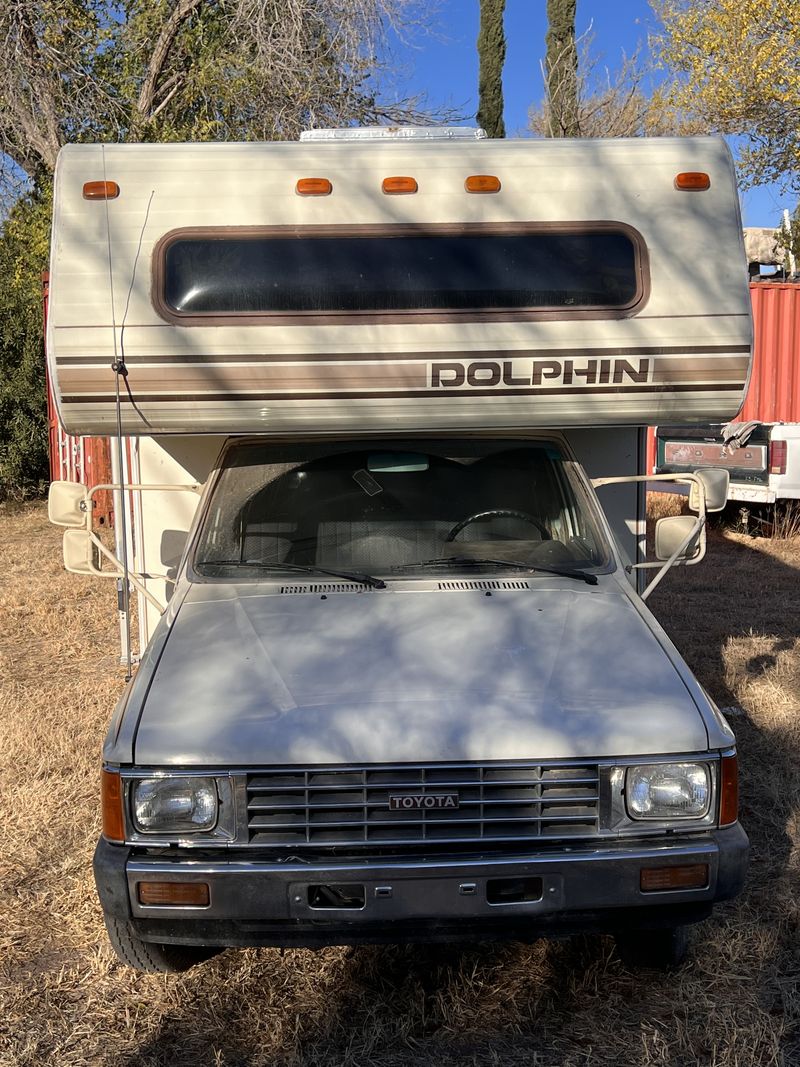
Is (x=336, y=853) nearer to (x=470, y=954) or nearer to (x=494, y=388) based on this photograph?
(x=470, y=954)

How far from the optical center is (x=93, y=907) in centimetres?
411

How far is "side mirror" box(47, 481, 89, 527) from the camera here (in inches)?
173

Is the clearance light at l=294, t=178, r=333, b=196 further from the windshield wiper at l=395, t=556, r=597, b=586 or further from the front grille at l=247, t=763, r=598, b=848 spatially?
the front grille at l=247, t=763, r=598, b=848

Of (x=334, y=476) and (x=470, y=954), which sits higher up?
(x=334, y=476)

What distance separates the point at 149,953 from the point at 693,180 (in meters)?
3.36

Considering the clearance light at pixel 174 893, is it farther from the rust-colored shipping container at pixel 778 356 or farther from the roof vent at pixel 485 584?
the rust-colored shipping container at pixel 778 356

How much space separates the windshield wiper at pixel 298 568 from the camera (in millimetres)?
4035

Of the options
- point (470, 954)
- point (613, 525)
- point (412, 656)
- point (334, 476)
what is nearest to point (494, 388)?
point (334, 476)

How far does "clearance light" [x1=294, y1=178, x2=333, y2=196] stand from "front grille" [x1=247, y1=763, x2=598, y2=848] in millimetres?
2229

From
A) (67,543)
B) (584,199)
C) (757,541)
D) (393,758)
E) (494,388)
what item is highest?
(584,199)

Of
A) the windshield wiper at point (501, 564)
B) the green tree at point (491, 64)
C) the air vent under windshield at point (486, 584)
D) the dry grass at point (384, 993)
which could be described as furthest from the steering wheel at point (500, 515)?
the green tree at point (491, 64)

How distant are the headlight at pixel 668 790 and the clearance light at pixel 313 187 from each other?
7.89 ft

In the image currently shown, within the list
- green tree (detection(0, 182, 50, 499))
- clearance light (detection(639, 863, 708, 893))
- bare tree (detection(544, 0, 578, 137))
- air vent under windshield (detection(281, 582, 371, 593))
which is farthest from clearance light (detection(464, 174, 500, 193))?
bare tree (detection(544, 0, 578, 137))

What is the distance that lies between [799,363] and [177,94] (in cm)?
855
